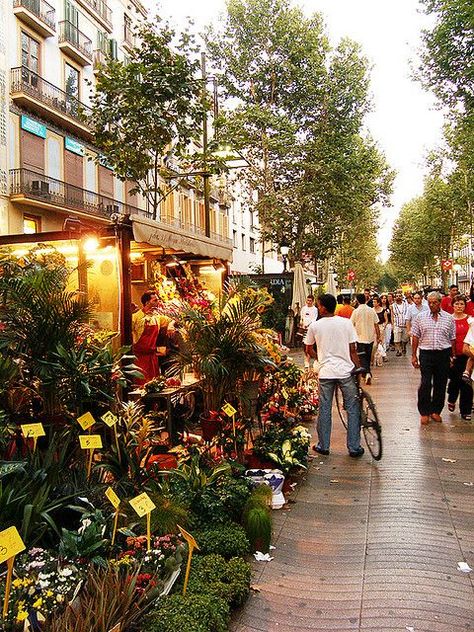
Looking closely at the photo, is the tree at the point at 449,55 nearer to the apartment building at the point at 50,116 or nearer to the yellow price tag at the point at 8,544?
the apartment building at the point at 50,116

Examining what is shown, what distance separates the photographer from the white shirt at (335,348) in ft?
21.6

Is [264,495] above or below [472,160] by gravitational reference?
below

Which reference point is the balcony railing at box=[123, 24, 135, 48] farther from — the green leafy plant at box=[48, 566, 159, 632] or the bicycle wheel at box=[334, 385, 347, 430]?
A: the green leafy plant at box=[48, 566, 159, 632]

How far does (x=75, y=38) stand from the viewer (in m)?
26.0

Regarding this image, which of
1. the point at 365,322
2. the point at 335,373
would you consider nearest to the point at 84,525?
the point at 335,373

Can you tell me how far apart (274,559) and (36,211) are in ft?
69.3

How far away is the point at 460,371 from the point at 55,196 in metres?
18.9

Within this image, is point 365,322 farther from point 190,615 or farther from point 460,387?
point 190,615

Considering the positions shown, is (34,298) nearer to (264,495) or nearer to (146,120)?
(264,495)

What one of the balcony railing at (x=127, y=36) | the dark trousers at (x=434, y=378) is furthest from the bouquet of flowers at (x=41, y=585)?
the balcony railing at (x=127, y=36)

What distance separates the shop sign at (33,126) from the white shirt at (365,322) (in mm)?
16082

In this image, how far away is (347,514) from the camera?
489 cm

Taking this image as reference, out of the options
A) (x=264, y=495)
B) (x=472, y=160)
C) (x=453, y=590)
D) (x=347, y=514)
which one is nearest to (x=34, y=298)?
(x=264, y=495)

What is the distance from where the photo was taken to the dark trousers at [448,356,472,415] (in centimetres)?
853
